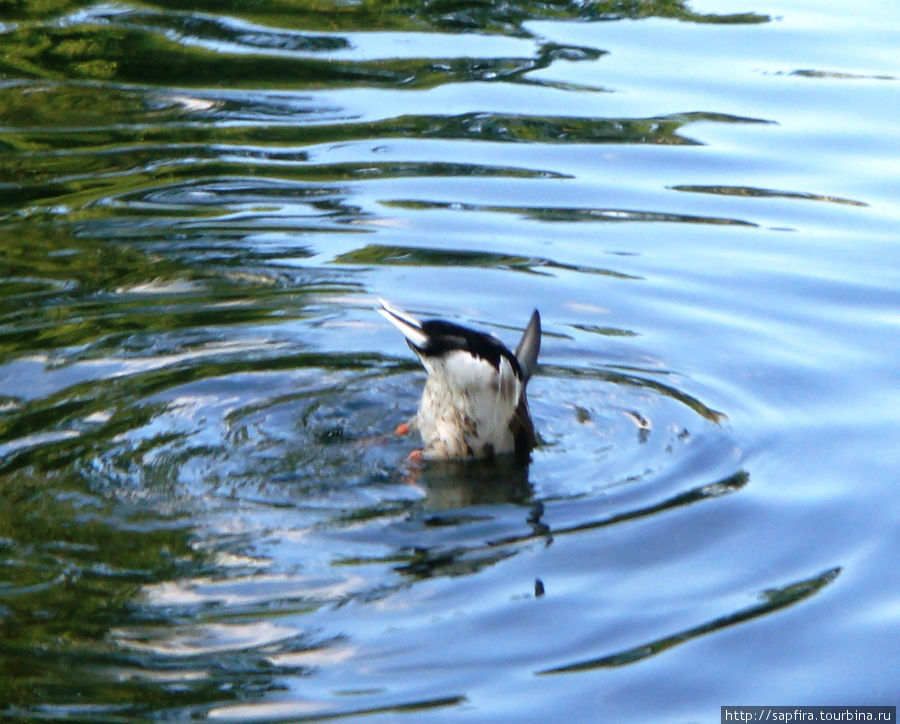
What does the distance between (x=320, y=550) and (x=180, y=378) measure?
173 cm

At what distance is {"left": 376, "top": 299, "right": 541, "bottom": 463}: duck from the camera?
663 cm

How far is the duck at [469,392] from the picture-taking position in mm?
6629

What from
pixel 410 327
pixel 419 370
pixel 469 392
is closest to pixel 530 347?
pixel 469 392

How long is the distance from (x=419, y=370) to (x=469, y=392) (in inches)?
36.3

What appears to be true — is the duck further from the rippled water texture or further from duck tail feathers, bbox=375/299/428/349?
the rippled water texture

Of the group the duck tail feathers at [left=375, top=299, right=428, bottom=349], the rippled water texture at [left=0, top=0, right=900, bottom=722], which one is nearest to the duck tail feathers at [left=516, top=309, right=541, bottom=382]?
the rippled water texture at [left=0, top=0, right=900, bottom=722]

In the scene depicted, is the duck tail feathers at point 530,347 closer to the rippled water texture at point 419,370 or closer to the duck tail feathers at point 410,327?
the rippled water texture at point 419,370

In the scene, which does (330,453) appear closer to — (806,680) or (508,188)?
(806,680)

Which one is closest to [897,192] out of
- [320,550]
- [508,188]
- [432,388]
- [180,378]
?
[508,188]

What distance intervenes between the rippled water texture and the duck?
0.42 ft

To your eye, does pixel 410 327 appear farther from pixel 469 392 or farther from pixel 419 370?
pixel 419 370

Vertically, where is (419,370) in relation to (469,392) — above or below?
below

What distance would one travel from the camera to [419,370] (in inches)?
305

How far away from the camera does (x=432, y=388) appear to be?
22.7ft
